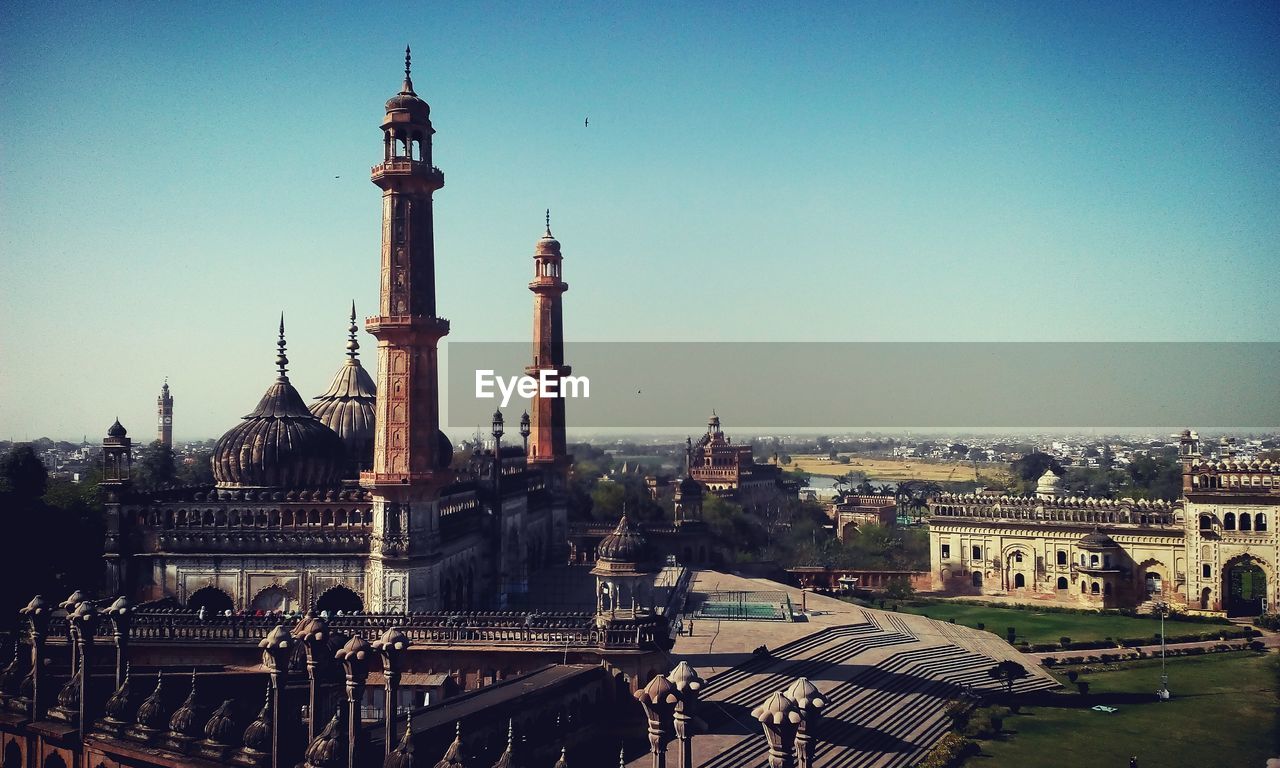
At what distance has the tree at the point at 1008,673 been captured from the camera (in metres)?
29.4

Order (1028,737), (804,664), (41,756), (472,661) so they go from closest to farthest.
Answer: (41,756) < (472,661) < (1028,737) < (804,664)

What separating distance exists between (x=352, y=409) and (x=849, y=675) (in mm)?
18182

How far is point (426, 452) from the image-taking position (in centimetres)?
2688

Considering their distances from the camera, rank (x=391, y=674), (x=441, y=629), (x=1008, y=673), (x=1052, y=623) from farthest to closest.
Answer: (x=1052, y=623) < (x=1008, y=673) < (x=441, y=629) < (x=391, y=674)

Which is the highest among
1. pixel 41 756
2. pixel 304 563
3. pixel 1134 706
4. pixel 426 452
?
pixel 426 452

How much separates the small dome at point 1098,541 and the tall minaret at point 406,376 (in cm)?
3040

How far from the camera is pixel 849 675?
2733cm

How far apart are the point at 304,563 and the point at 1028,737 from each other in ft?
65.3

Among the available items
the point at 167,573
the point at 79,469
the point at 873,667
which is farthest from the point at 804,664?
the point at 79,469

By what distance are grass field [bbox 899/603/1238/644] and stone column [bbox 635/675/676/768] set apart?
1151 inches

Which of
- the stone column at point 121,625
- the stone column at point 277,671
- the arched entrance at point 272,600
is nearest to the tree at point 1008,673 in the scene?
the arched entrance at point 272,600

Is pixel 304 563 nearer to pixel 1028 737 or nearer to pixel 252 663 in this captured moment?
pixel 252 663

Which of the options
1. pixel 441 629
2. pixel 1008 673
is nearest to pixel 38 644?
pixel 441 629

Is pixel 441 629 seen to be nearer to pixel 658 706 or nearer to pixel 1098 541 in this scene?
pixel 658 706
